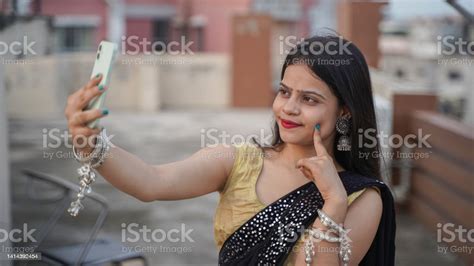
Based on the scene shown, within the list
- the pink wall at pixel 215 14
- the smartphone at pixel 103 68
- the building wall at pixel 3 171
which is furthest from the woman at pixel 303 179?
the pink wall at pixel 215 14

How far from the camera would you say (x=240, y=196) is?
196cm

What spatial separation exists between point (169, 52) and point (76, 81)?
1.91 meters

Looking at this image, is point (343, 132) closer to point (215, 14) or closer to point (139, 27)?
point (215, 14)

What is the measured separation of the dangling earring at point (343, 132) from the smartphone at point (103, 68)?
2.37 ft

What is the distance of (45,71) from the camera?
11891 mm

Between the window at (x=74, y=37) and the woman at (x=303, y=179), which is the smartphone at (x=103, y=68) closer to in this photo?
the woman at (x=303, y=179)

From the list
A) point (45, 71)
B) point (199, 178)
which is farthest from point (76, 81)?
point (199, 178)

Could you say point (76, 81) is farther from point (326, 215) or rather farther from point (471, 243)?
point (326, 215)

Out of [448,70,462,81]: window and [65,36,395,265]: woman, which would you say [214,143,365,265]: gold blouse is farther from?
[448,70,462,81]: window

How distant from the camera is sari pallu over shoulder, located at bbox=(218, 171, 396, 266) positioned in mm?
1864

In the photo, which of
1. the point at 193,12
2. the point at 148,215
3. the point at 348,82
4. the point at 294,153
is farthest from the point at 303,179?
the point at 193,12

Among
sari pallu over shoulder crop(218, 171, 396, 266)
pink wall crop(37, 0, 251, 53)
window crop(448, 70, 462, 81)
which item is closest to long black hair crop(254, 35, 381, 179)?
sari pallu over shoulder crop(218, 171, 396, 266)

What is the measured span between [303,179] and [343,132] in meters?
0.19

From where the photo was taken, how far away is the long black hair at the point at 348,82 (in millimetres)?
1930
